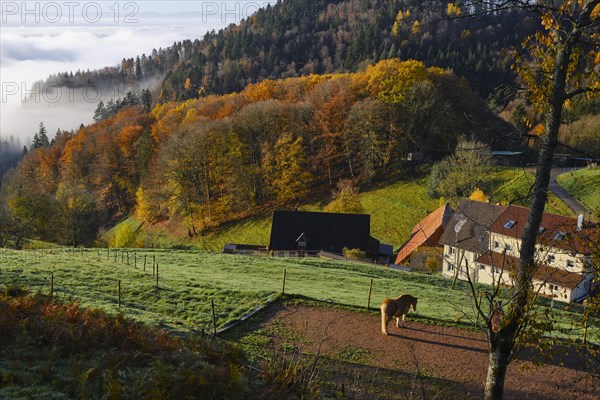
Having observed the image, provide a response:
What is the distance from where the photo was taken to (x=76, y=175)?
9331 centimetres

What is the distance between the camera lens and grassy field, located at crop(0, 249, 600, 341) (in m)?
16.5

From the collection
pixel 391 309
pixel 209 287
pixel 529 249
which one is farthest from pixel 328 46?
pixel 529 249

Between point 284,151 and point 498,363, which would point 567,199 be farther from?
point 498,363

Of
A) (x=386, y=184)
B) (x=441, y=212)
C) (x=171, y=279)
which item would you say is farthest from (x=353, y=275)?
(x=386, y=184)

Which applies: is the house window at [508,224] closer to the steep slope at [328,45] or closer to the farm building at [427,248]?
the farm building at [427,248]

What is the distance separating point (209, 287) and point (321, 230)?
30.4m

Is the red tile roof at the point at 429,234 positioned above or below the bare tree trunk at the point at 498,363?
below

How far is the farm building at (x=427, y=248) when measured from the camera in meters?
45.2

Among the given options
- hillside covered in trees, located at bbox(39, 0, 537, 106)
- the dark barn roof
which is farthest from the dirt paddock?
hillside covered in trees, located at bbox(39, 0, 537, 106)

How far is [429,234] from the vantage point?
46344 millimetres

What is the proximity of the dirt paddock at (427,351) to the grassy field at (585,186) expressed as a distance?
1719 inches

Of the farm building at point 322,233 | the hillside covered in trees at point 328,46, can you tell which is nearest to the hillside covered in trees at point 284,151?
the farm building at point 322,233

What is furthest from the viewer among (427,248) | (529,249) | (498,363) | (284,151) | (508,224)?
(284,151)

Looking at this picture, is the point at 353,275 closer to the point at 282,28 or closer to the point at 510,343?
the point at 510,343
